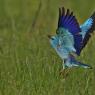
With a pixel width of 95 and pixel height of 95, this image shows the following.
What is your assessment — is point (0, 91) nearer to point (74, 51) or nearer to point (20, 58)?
point (74, 51)

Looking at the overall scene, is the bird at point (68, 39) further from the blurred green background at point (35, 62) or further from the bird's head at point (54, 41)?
the blurred green background at point (35, 62)

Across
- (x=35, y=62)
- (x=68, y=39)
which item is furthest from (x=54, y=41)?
(x=35, y=62)

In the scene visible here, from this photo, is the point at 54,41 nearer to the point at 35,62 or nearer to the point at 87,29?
the point at 87,29

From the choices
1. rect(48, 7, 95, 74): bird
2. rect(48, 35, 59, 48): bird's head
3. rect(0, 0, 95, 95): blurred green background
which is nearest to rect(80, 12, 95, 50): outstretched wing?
rect(48, 7, 95, 74): bird

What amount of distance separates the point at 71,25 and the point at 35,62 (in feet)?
2.78

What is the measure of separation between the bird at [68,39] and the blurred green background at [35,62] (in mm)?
205

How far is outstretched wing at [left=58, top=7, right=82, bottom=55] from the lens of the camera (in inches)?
225

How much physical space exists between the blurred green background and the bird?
205 mm

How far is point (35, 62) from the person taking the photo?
6.48 metres

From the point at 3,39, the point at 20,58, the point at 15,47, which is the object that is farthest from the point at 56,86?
the point at 3,39

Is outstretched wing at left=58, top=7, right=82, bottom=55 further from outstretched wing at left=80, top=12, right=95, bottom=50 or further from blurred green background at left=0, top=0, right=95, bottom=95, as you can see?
blurred green background at left=0, top=0, right=95, bottom=95

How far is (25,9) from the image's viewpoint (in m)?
10.7

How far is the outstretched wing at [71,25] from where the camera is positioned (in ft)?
18.7

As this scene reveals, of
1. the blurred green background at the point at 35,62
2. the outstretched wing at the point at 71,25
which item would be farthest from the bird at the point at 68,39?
the blurred green background at the point at 35,62
